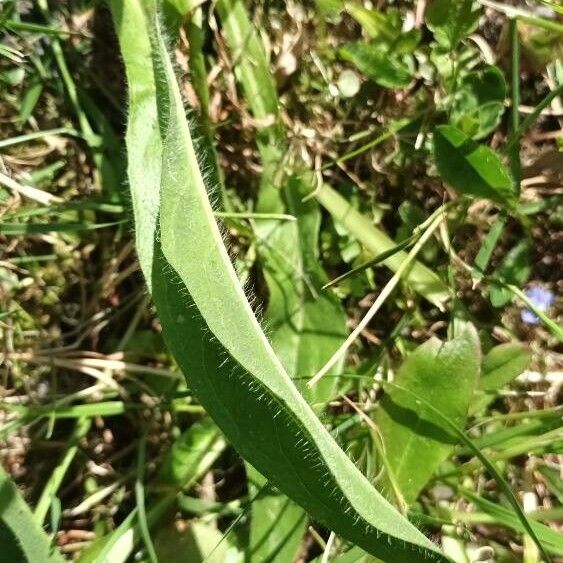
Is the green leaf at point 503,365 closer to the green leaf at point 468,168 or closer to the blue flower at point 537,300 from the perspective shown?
the blue flower at point 537,300

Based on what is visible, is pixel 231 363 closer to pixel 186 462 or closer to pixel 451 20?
pixel 186 462

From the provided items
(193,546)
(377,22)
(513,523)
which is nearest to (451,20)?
(377,22)

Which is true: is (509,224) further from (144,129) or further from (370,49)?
(144,129)

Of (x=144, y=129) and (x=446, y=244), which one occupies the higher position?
(x=144, y=129)

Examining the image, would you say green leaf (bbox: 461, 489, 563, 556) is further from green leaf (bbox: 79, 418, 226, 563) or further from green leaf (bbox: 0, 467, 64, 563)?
green leaf (bbox: 0, 467, 64, 563)

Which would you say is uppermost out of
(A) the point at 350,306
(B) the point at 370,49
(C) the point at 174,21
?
(C) the point at 174,21

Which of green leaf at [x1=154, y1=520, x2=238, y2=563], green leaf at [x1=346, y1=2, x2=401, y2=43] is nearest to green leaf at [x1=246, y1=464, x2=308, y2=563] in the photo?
green leaf at [x1=154, y1=520, x2=238, y2=563]

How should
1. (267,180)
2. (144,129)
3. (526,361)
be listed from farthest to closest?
(267,180) → (526,361) → (144,129)

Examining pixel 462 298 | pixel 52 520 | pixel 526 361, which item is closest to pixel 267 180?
pixel 462 298
